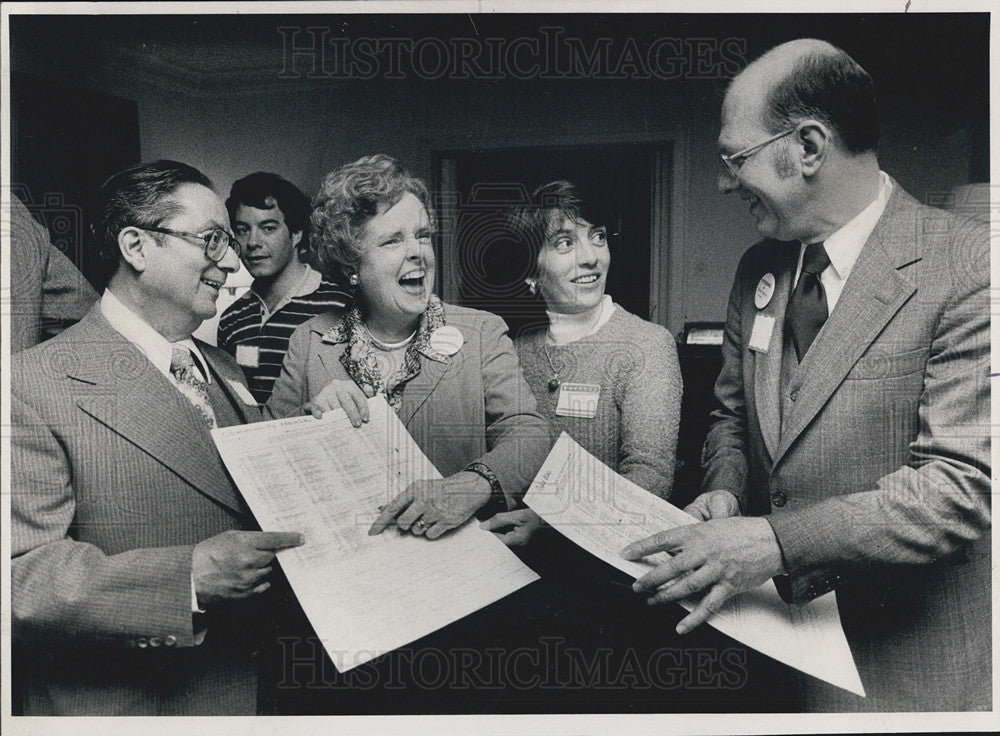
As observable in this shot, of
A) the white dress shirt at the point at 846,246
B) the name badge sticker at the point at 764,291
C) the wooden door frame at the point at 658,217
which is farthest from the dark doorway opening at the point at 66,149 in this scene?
the white dress shirt at the point at 846,246

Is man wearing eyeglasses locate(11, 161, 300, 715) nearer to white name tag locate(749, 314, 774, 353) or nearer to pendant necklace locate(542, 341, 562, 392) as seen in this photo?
pendant necklace locate(542, 341, 562, 392)

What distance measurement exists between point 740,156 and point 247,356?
1.44 m

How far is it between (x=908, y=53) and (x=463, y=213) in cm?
131

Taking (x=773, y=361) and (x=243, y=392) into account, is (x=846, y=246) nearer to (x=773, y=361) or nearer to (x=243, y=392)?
(x=773, y=361)

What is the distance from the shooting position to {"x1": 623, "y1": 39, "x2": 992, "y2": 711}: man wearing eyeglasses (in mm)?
2176

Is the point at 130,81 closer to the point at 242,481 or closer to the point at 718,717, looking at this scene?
the point at 242,481

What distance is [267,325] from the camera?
2324mm

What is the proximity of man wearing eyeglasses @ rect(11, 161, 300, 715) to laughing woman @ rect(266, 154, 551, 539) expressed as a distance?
0.76 ft

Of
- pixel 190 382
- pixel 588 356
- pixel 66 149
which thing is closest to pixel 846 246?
pixel 588 356

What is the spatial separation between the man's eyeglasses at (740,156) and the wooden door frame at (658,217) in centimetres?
11

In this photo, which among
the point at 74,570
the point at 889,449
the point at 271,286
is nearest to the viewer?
the point at 74,570

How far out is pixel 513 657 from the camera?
238 centimetres

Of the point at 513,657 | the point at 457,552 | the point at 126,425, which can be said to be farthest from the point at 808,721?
the point at 126,425

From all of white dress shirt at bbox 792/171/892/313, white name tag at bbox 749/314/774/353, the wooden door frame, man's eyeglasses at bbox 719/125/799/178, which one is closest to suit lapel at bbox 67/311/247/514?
the wooden door frame
